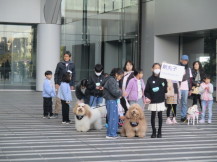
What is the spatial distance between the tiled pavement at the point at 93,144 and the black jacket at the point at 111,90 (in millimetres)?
953

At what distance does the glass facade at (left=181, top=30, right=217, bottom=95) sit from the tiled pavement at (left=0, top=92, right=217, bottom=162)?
1019 centimetres

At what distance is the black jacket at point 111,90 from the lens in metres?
11.0

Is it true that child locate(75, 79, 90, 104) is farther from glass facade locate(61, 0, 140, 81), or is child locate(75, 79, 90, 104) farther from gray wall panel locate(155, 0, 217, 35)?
glass facade locate(61, 0, 140, 81)

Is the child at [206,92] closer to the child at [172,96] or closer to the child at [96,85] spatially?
the child at [172,96]

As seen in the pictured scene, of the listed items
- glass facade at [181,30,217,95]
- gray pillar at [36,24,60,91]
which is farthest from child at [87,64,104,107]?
gray pillar at [36,24,60,91]

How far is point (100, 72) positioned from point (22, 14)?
1523cm

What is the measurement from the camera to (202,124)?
13.9 metres

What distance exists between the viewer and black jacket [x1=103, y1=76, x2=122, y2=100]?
35.9 feet

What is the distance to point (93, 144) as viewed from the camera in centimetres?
1019

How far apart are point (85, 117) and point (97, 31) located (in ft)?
57.8

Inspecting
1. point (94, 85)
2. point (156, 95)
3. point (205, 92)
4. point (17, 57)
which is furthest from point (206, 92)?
point (17, 57)

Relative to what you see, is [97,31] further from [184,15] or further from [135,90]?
[135,90]

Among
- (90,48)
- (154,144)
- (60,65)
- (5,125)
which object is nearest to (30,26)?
(90,48)

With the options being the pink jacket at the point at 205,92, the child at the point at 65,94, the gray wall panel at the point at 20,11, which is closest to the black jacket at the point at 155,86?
the child at the point at 65,94
